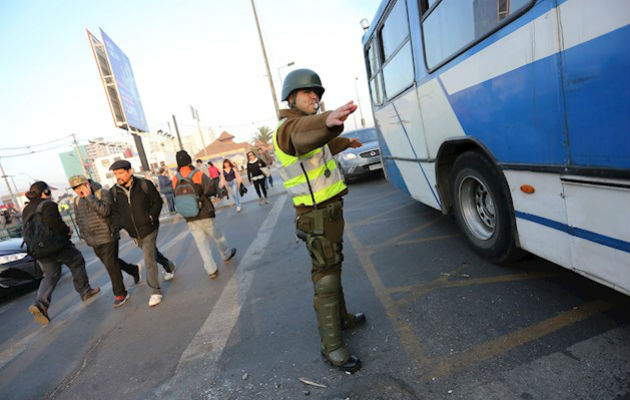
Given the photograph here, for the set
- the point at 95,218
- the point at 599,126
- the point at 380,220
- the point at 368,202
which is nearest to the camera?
the point at 599,126

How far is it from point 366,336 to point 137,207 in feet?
10.2

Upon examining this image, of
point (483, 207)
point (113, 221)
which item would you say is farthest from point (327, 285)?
point (113, 221)

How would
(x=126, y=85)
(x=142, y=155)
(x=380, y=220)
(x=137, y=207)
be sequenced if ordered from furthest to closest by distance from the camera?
(x=126, y=85)
(x=142, y=155)
(x=380, y=220)
(x=137, y=207)

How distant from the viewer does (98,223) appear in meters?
4.36

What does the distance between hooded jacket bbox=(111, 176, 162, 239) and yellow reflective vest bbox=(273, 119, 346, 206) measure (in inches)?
105

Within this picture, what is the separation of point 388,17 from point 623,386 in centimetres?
418

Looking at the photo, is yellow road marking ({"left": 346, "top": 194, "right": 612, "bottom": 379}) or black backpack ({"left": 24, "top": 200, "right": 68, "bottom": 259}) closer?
yellow road marking ({"left": 346, "top": 194, "right": 612, "bottom": 379})

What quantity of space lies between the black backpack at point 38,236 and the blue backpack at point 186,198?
174cm

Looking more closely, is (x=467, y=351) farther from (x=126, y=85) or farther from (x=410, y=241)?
(x=126, y=85)

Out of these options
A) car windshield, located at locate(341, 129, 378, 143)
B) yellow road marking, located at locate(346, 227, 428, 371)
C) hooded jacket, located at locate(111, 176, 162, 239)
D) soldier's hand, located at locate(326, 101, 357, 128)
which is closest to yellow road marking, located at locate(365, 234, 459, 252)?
A: yellow road marking, located at locate(346, 227, 428, 371)

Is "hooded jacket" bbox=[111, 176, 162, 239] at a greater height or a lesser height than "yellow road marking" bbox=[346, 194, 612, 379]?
greater

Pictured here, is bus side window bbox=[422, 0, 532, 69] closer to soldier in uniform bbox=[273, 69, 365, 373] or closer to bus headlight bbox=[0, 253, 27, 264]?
soldier in uniform bbox=[273, 69, 365, 373]

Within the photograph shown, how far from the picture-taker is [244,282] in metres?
4.30

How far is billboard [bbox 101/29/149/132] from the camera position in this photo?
19.5 m
